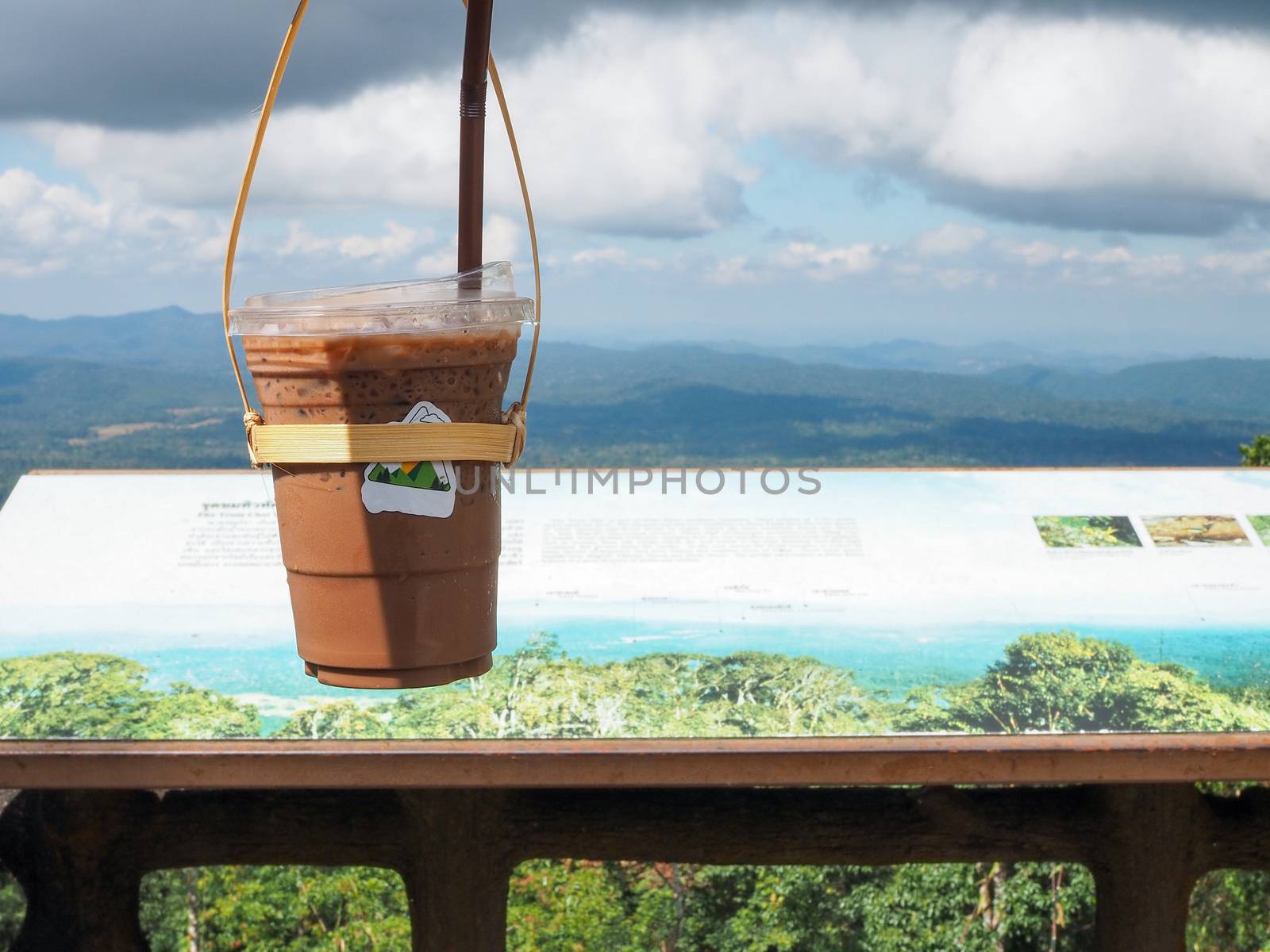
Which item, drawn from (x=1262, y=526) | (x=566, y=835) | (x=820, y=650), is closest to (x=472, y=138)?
(x=820, y=650)

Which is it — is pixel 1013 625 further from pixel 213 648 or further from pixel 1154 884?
pixel 213 648

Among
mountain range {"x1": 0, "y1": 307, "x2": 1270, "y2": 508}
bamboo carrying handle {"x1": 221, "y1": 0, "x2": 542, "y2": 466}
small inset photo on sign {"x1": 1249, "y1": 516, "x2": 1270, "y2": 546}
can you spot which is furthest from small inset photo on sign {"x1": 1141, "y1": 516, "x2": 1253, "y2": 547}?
mountain range {"x1": 0, "y1": 307, "x2": 1270, "y2": 508}

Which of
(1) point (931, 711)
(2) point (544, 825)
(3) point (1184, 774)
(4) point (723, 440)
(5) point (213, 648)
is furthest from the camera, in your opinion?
(4) point (723, 440)

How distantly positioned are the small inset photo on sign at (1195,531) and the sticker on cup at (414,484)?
8.31 feet

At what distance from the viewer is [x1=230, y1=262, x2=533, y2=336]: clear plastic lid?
1474mm

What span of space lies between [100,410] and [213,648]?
110672 millimetres

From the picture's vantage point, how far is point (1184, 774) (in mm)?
2473

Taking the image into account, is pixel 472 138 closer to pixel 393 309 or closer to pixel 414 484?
pixel 393 309

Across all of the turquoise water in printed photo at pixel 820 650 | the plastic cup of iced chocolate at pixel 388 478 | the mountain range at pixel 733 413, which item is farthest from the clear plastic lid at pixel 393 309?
the mountain range at pixel 733 413

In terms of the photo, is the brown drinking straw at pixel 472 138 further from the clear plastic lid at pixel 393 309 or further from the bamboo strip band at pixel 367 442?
the bamboo strip band at pixel 367 442

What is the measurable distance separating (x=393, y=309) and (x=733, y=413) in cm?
11843

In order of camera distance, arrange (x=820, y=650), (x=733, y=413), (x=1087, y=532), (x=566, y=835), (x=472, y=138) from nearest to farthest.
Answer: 1. (x=472, y=138)
2. (x=820, y=650)
3. (x=566, y=835)
4. (x=1087, y=532)
5. (x=733, y=413)

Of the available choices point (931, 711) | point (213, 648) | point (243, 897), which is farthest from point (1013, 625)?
point (243, 897)

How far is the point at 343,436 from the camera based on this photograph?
1.50 m
